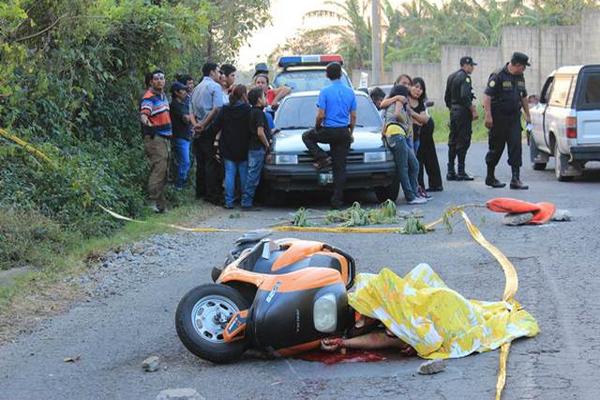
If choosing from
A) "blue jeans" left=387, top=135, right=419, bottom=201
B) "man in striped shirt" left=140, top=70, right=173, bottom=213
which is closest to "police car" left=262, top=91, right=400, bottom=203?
"blue jeans" left=387, top=135, right=419, bottom=201

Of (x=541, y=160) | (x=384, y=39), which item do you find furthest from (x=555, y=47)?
(x=384, y=39)

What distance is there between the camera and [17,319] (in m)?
7.99

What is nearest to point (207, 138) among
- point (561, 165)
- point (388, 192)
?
point (388, 192)

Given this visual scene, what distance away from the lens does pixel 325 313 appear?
6.38 m

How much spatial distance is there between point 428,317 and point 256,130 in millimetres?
8281

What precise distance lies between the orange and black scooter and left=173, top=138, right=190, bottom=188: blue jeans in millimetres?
8475

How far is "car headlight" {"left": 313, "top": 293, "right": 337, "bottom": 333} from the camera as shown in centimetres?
636

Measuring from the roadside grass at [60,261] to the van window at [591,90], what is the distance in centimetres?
681

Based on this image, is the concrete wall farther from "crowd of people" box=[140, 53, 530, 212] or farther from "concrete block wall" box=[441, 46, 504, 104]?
"crowd of people" box=[140, 53, 530, 212]

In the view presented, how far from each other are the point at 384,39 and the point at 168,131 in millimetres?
42368

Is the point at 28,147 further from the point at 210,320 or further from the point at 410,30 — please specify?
the point at 410,30

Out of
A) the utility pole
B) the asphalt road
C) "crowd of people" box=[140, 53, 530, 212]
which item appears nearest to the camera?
the asphalt road

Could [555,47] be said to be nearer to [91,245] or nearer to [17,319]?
[91,245]

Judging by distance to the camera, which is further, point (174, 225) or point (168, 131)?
point (168, 131)
